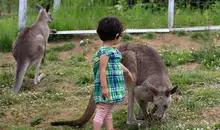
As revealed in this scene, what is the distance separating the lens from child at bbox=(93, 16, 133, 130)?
4.55 m

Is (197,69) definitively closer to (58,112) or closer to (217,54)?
(217,54)

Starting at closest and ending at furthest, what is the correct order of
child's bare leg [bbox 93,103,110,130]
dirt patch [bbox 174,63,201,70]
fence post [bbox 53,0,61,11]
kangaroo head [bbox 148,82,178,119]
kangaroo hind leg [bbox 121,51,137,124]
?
1. child's bare leg [bbox 93,103,110,130]
2. kangaroo head [bbox 148,82,178,119]
3. kangaroo hind leg [bbox 121,51,137,124]
4. dirt patch [bbox 174,63,201,70]
5. fence post [bbox 53,0,61,11]

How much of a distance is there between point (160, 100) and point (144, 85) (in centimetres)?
31

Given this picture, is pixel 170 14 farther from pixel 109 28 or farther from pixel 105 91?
pixel 105 91

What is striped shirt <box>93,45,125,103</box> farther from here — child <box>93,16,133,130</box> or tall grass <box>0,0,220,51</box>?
tall grass <box>0,0,220,51</box>

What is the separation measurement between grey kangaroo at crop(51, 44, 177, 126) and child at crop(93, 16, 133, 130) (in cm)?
64

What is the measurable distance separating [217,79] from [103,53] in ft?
9.55

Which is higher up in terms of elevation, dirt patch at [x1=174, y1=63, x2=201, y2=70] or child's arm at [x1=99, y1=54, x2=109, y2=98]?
child's arm at [x1=99, y1=54, x2=109, y2=98]

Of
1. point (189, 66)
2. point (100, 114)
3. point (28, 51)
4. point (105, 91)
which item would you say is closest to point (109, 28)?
point (105, 91)

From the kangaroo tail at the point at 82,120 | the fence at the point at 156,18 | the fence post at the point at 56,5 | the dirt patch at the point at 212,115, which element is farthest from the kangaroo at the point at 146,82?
the fence post at the point at 56,5

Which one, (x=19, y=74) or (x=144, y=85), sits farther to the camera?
(x=19, y=74)

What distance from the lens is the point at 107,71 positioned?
4.61 metres

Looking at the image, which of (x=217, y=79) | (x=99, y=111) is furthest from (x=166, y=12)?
(x=99, y=111)

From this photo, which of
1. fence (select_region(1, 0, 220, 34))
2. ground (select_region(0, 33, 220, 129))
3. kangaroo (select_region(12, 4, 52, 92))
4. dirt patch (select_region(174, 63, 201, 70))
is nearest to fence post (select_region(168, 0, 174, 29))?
fence (select_region(1, 0, 220, 34))
